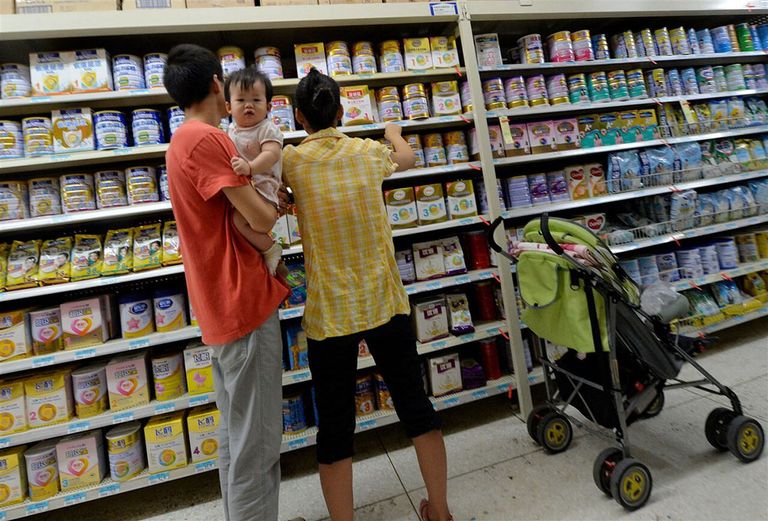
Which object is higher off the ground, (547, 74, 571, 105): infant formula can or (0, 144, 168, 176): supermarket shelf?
(547, 74, 571, 105): infant formula can

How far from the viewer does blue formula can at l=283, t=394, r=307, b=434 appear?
211cm

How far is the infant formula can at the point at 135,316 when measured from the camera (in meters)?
1.94

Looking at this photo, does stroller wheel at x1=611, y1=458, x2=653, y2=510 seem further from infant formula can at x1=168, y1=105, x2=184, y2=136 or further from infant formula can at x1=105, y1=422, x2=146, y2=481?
infant formula can at x1=168, y1=105, x2=184, y2=136

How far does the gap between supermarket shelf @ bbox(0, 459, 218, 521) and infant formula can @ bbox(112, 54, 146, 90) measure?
1.98 meters

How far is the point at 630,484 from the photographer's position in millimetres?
1576

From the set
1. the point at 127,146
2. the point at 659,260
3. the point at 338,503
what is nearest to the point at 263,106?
the point at 127,146

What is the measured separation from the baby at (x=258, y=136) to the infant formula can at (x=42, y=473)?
1.67 metres

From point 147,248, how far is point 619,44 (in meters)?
3.38

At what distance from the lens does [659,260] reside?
286 centimetres

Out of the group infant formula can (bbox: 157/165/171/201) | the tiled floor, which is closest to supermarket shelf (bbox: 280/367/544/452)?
the tiled floor

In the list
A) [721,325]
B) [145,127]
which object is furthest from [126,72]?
[721,325]

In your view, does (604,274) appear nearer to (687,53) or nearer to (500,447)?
(500,447)

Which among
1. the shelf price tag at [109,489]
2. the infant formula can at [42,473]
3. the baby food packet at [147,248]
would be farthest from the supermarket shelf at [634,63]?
the infant formula can at [42,473]

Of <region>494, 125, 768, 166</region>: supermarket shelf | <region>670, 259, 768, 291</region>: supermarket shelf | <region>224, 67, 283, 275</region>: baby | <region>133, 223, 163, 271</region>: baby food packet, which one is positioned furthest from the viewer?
<region>670, 259, 768, 291</region>: supermarket shelf
